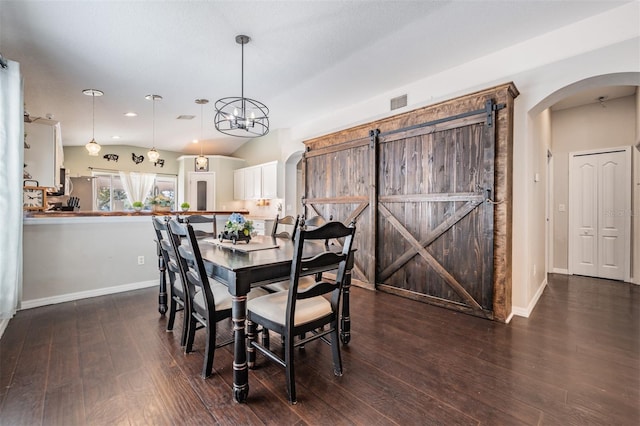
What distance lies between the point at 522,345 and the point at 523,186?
1538 mm

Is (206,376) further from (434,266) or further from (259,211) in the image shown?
(259,211)

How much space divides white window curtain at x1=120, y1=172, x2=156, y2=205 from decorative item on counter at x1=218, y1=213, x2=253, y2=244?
6716 mm

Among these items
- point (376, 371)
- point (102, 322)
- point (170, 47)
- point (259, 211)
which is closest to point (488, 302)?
point (376, 371)

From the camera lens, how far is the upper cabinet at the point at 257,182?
262 inches

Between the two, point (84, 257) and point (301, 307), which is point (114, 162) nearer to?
point (84, 257)

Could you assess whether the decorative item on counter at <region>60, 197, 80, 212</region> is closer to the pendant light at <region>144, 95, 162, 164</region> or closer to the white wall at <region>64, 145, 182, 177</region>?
the pendant light at <region>144, 95, 162, 164</region>

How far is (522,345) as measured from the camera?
2.47m

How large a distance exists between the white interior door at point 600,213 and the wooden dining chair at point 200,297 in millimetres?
5820

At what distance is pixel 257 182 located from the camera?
23.8 ft

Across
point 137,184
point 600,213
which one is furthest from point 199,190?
point 600,213

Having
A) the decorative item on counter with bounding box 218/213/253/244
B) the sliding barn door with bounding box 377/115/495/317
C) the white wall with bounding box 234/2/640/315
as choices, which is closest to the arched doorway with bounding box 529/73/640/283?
the white wall with bounding box 234/2/640/315

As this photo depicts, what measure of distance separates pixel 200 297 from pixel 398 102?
3480 millimetres

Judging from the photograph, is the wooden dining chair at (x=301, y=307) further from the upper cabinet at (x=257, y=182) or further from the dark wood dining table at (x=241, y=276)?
the upper cabinet at (x=257, y=182)

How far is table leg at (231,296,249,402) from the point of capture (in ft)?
5.74
